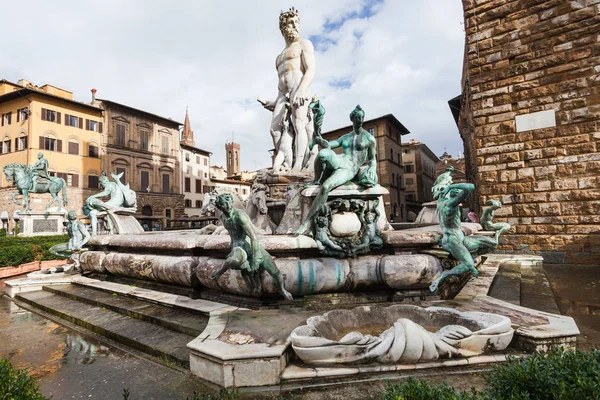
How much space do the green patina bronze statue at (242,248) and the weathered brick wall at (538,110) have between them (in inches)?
298

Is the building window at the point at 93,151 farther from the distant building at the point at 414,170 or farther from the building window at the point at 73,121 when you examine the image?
the distant building at the point at 414,170

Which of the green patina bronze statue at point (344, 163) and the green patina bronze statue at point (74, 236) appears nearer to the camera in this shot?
the green patina bronze statue at point (344, 163)

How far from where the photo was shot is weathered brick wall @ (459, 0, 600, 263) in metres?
7.39

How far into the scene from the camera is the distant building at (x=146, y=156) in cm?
3494

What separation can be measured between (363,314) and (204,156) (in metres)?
50.7

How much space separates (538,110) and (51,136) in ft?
123

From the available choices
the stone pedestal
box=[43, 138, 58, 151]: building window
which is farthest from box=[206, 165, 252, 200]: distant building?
the stone pedestal

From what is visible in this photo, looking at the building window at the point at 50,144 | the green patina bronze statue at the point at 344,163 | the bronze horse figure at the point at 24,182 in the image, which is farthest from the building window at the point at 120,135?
the green patina bronze statue at the point at 344,163

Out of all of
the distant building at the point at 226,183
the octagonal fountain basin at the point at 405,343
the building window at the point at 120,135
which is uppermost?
the building window at the point at 120,135

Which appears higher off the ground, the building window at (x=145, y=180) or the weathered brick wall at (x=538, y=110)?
the building window at (x=145, y=180)

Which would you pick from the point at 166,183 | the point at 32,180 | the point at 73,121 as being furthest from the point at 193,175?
the point at 32,180

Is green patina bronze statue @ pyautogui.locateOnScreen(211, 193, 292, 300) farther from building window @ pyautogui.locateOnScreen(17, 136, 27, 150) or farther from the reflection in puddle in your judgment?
building window @ pyautogui.locateOnScreen(17, 136, 27, 150)

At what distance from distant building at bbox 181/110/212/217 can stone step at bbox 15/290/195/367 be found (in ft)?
131

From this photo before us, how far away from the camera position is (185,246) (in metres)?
3.97
